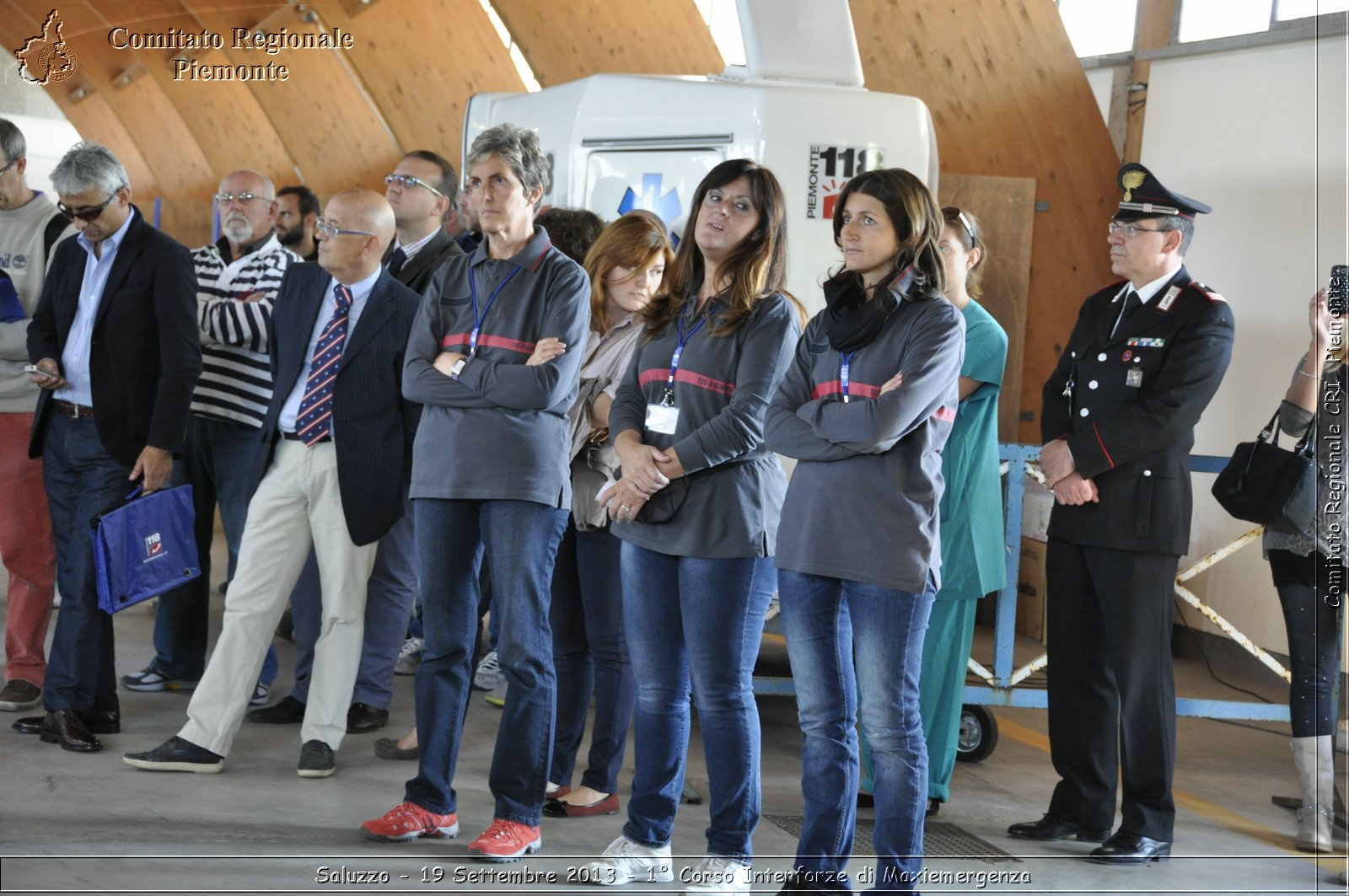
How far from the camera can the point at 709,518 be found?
122 inches

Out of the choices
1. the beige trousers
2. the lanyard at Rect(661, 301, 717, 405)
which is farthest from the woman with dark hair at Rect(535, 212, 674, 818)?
the beige trousers

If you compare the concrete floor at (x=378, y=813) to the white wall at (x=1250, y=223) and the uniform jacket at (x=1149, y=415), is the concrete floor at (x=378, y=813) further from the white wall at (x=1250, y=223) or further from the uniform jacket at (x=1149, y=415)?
the white wall at (x=1250, y=223)

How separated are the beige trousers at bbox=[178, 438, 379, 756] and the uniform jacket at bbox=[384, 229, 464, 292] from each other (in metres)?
0.91

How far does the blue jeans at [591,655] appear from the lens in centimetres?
379

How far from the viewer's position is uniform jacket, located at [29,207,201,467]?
4.15m

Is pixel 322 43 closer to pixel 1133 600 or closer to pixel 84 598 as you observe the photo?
pixel 84 598

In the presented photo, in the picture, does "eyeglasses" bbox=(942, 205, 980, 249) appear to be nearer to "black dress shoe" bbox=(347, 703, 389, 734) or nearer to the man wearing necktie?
the man wearing necktie

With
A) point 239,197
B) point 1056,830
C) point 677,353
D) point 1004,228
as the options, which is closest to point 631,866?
point 677,353

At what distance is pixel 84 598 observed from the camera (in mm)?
4188

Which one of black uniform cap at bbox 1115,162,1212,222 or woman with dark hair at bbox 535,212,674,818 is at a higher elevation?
black uniform cap at bbox 1115,162,1212,222

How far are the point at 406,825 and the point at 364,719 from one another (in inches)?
49.6

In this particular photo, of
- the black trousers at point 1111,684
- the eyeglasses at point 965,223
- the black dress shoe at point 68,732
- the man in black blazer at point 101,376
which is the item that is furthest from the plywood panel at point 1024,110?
the black dress shoe at point 68,732

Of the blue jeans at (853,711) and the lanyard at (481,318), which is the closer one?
the blue jeans at (853,711)

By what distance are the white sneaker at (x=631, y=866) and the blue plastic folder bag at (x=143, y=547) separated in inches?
69.6
